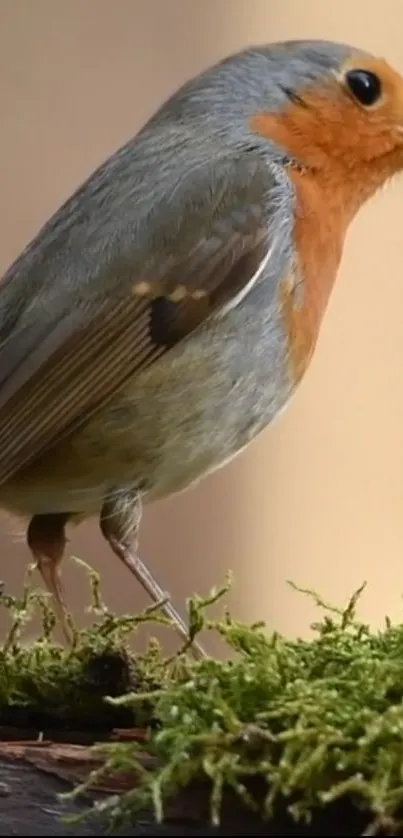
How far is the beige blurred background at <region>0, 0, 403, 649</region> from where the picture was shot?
3152 millimetres

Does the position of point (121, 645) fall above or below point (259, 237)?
below

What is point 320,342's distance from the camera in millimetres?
3207

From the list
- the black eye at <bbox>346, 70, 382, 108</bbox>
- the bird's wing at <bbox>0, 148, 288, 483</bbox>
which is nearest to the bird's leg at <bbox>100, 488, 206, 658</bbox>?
the bird's wing at <bbox>0, 148, 288, 483</bbox>

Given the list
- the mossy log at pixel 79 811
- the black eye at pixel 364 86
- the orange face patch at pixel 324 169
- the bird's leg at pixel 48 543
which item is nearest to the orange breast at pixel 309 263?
the orange face patch at pixel 324 169

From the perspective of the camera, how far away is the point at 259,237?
141 cm

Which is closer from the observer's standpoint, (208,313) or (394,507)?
(208,313)

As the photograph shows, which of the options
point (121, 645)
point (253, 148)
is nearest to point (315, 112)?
point (253, 148)

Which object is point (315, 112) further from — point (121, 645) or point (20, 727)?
point (20, 727)

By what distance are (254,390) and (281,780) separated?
0.69 m

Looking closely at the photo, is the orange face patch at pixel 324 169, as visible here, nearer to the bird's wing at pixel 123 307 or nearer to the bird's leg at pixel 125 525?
the bird's wing at pixel 123 307

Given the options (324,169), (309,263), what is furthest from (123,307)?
(324,169)

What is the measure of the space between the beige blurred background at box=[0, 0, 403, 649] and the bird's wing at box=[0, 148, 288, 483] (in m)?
1.75

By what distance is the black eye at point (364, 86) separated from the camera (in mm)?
1627

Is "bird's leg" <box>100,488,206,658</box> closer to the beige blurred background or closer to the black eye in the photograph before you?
the black eye
